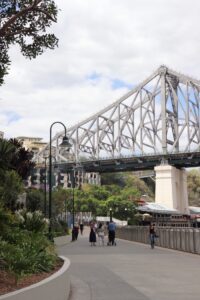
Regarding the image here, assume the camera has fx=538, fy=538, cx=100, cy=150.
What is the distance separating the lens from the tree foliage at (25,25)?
7801 millimetres

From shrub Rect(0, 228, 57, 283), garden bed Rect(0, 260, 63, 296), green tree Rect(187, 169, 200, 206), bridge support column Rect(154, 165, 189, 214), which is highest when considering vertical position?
green tree Rect(187, 169, 200, 206)

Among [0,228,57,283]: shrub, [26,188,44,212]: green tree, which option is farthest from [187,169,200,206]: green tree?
[0,228,57,283]: shrub

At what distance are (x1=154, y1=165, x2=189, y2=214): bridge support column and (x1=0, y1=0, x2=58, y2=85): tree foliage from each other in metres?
92.6

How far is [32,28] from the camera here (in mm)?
8219

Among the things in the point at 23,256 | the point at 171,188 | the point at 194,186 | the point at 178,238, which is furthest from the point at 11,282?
the point at 194,186

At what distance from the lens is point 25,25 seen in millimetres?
8258

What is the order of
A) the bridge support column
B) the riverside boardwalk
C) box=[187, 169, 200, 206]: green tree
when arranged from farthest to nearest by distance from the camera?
box=[187, 169, 200, 206]: green tree < the bridge support column < the riverside boardwalk

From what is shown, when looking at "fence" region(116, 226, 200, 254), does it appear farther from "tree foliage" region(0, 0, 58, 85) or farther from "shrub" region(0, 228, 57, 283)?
"tree foliage" region(0, 0, 58, 85)

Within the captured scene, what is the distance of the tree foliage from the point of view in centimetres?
780

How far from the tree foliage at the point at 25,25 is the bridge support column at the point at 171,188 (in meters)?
92.6

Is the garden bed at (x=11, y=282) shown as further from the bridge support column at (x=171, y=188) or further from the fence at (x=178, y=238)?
the bridge support column at (x=171, y=188)

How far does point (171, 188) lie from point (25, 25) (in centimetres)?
9710

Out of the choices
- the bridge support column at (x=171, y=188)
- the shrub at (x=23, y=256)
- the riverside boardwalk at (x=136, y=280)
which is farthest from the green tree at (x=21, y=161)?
the bridge support column at (x=171, y=188)

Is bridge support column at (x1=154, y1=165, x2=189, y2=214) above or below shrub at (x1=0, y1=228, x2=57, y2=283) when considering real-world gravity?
above
